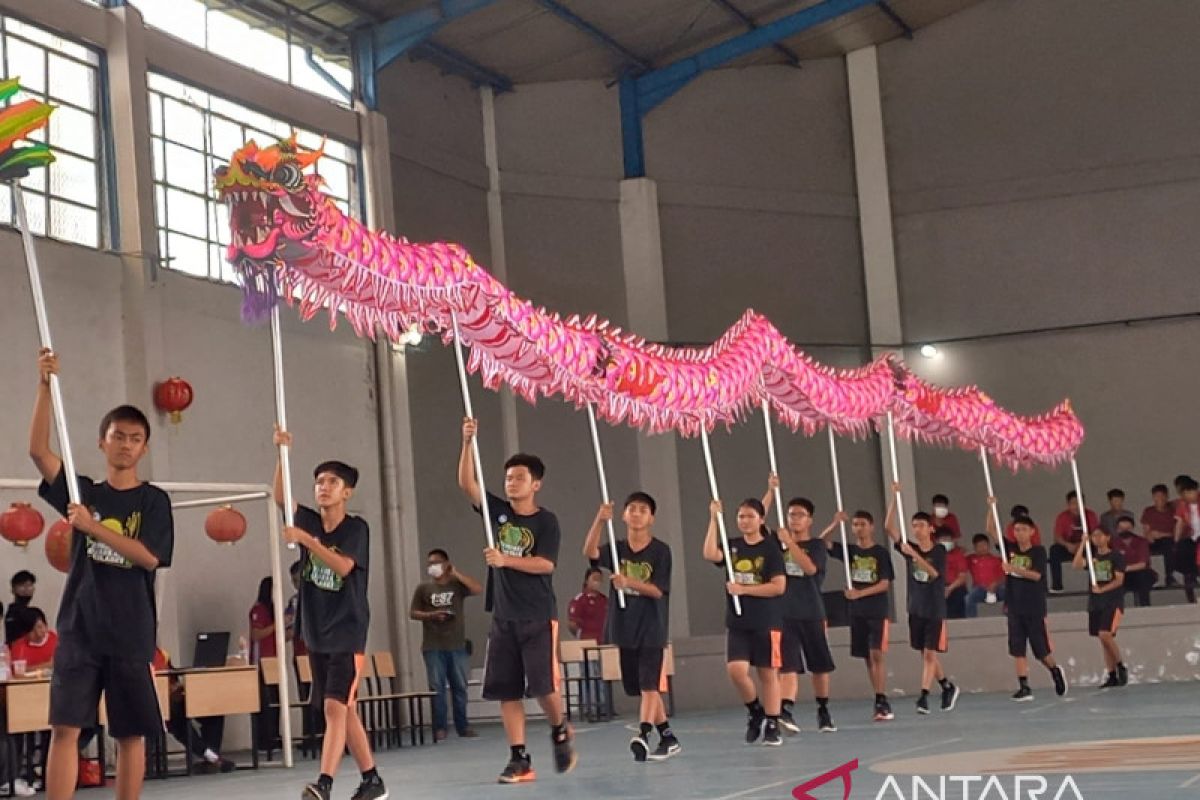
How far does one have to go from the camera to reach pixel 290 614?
1788 cm

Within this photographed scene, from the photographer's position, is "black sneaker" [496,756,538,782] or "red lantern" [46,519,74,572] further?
"red lantern" [46,519,74,572]

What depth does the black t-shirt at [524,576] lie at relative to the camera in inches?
405

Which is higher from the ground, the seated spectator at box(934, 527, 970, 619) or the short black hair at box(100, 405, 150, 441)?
the short black hair at box(100, 405, 150, 441)

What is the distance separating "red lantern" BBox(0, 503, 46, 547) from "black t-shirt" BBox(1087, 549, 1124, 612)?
38.0 feet

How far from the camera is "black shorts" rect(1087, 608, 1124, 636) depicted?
1903 centimetres

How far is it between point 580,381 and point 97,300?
25.6 ft

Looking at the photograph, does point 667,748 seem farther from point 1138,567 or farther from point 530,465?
point 1138,567

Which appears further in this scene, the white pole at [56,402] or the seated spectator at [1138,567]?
the seated spectator at [1138,567]

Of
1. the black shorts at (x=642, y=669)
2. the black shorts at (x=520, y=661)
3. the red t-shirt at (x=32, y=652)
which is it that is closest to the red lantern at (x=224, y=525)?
the red t-shirt at (x=32, y=652)

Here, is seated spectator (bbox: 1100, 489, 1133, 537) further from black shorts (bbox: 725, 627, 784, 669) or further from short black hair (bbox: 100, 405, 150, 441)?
short black hair (bbox: 100, 405, 150, 441)

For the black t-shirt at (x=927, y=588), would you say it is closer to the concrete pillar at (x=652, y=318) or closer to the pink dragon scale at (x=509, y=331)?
the pink dragon scale at (x=509, y=331)

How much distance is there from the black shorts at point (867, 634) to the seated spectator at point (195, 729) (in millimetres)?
5940

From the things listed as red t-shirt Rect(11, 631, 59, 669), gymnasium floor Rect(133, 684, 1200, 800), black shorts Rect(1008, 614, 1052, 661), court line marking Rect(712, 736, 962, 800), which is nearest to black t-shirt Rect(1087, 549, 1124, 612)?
black shorts Rect(1008, 614, 1052, 661)

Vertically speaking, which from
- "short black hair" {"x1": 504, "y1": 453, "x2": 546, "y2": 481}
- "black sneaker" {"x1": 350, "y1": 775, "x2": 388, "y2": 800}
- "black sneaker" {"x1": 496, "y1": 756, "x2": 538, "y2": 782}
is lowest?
"black sneaker" {"x1": 496, "y1": 756, "x2": 538, "y2": 782}
